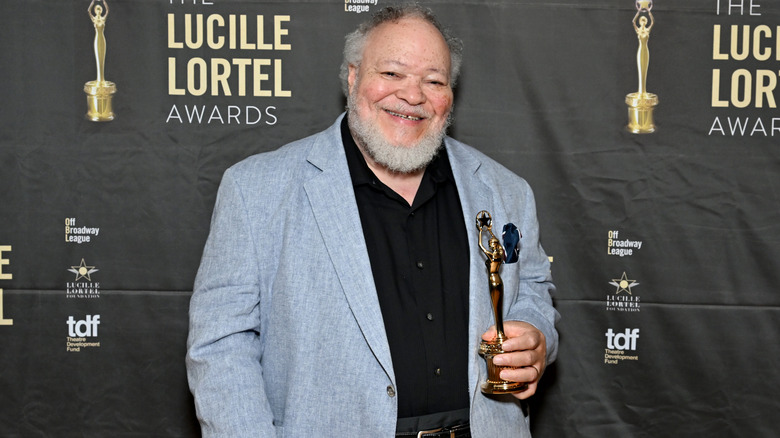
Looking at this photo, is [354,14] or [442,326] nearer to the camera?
[442,326]

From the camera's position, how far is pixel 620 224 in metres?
2.58

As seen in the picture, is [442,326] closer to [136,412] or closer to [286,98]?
[286,98]

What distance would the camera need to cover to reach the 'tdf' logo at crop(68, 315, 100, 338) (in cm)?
259

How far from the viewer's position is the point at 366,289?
1.73 metres

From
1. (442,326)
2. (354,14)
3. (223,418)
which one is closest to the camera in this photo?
(223,418)

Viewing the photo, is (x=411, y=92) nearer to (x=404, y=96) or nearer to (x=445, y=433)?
(x=404, y=96)

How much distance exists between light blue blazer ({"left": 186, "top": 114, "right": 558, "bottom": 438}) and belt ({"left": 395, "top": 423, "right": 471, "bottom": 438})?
0.07 ft

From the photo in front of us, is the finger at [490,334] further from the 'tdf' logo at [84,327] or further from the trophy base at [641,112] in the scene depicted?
the 'tdf' logo at [84,327]

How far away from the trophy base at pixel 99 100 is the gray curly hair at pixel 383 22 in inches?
34.7

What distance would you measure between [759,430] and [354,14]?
75.5 inches

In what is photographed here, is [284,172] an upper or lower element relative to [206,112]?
lower

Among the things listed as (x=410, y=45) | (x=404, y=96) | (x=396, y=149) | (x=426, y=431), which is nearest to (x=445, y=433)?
(x=426, y=431)

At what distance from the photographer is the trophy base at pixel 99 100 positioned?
8.39ft

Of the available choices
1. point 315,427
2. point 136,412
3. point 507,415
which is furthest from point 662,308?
point 136,412
